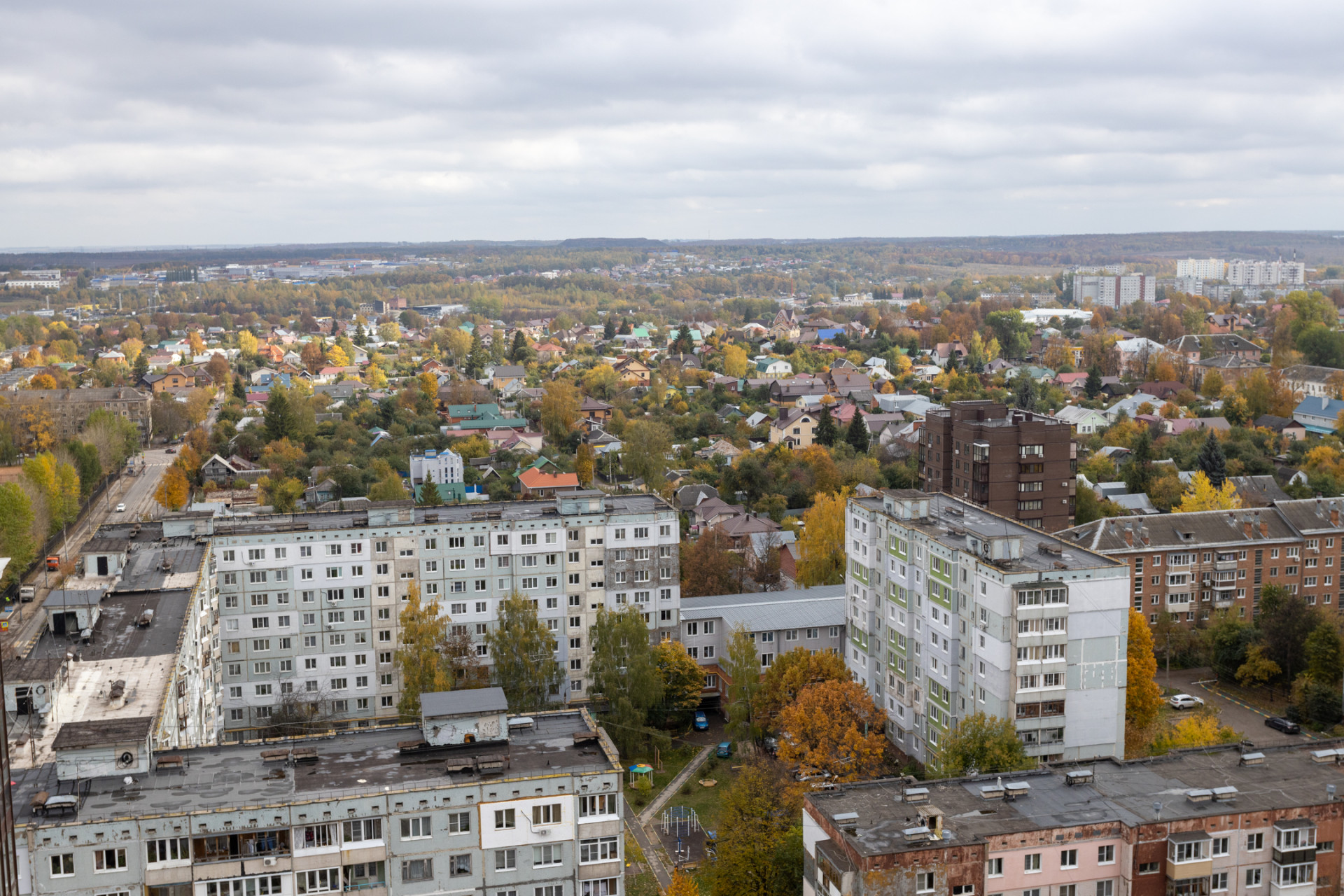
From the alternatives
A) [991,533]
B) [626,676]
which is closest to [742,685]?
[626,676]

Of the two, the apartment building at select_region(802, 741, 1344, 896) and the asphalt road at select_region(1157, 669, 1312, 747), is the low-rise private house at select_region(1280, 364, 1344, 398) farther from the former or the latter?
the apartment building at select_region(802, 741, 1344, 896)

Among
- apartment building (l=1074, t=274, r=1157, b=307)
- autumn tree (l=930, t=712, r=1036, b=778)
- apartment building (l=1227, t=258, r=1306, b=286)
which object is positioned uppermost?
apartment building (l=1227, t=258, r=1306, b=286)

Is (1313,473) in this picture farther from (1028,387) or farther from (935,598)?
(935,598)

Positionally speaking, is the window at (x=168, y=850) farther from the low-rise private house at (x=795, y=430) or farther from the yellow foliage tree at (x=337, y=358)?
the yellow foliage tree at (x=337, y=358)

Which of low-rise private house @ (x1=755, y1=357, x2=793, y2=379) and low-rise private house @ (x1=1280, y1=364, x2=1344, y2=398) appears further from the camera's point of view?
low-rise private house @ (x1=755, y1=357, x2=793, y2=379)

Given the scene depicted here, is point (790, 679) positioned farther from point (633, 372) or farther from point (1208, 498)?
point (633, 372)

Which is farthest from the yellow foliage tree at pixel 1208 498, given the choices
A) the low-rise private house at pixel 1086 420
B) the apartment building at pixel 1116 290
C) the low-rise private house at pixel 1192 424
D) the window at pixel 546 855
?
the apartment building at pixel 1116 290

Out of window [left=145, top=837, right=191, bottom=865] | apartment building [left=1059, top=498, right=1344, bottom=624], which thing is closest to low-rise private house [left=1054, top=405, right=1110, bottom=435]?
apartment building [left=1059, top=498, right=1344, bottom=624]
